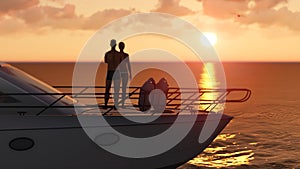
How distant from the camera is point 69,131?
1010cm

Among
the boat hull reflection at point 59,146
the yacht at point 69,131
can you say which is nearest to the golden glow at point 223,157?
the yacht at point 69,131

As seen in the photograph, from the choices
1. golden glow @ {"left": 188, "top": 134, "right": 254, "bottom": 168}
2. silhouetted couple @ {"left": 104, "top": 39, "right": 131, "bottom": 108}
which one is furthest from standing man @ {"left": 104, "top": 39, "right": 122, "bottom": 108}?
golden glow @ {"left": 188, "top": 134, "right": 254, "bottom": 168}

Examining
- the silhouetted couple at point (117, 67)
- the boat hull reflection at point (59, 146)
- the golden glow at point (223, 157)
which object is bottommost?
the golden glow at point (223, 157)

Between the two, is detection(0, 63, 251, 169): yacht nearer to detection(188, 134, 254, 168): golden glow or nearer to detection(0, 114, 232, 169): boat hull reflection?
detection(0, 114, 232, 169): boat hull reflection

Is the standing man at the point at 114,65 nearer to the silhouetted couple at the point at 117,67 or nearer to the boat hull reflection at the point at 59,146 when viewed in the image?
the silhouetted couple at the point at 117,67

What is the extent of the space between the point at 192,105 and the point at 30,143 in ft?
17.3

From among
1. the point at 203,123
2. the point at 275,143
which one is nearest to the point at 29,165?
the point at 203,123

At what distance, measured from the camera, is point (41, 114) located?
34.2 ft

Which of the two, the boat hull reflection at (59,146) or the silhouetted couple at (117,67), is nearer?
the boat hull reflection at (59,146)

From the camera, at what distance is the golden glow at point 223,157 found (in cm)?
1897

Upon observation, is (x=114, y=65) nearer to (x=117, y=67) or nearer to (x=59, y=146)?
(x=117, y=67)

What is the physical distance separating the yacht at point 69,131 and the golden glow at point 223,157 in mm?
7356

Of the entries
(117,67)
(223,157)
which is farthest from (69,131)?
(223,157)

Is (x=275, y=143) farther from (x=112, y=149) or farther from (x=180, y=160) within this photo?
(x=112, y=149)
